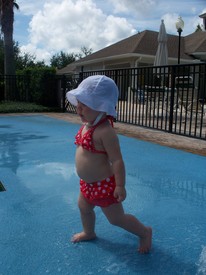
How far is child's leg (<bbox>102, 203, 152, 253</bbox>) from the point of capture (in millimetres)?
1979

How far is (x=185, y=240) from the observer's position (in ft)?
7.39

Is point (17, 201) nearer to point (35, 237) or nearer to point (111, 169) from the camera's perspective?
point (35, 237)

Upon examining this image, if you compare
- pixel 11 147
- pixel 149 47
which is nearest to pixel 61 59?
pixel 149 47

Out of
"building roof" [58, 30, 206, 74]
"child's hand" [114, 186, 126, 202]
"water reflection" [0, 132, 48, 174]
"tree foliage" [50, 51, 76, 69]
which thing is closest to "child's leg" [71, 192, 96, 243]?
"child's hand" [114, 186, 126, 202]

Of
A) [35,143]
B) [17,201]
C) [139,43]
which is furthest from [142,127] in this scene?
[139,43]

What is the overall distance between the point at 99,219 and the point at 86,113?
40.9 inches

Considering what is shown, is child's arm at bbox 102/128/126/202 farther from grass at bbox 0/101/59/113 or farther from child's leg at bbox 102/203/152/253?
grass at bbox 0/101/59/113

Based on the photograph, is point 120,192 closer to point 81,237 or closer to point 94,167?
point 94,167

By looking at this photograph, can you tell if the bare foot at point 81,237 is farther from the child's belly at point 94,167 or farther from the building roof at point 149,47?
the building roof at point 149,47

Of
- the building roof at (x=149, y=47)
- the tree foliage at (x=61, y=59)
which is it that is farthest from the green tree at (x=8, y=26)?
the tree foliage at (x=61, y=59)

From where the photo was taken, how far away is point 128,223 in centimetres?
202

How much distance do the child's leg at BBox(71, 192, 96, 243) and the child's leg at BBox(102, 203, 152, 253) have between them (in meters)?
0.14

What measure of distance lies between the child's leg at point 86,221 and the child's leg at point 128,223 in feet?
0.45

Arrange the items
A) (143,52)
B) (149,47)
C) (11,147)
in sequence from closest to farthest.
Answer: (11,147), (143,52), (149,47)
